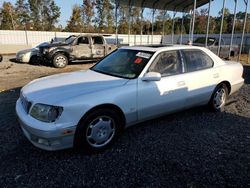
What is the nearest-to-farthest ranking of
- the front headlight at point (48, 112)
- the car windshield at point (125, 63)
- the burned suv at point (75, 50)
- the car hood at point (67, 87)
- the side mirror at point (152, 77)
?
the front headlight at point (48, 112) < the car hood at point (67, 87) < the side mirror at point (152, 77) < the car windshield at point (125, 63) < the burned suv at point (75, 50)

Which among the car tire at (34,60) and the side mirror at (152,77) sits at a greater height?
the side mirror at (152,77)

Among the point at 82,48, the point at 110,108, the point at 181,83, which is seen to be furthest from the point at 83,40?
the point at 110,108

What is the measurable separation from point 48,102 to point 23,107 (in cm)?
66

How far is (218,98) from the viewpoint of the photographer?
198 inches

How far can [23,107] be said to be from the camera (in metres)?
3.35

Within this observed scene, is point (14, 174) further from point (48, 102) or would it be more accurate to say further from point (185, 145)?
point (185, 145)

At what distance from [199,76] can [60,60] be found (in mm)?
9199

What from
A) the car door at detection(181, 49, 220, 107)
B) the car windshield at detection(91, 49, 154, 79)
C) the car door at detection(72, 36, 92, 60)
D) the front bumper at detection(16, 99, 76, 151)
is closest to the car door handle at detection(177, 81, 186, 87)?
the car door at detection(181, 49, 220, 107)

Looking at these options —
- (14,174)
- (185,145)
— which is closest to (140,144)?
(185,145)

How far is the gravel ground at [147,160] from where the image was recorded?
2.77 meters

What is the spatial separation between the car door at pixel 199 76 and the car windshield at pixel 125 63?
898mm

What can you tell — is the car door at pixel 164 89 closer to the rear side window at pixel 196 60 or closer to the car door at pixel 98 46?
the rear side window at pixel 196 60

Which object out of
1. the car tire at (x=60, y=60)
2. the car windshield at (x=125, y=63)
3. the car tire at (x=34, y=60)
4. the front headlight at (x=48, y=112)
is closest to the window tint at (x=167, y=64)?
the car windshield at (x=125, y=63)

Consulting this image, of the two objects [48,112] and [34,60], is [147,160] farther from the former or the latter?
[34,60]
